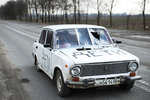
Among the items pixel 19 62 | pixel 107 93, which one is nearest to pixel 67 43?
pixel 107 93

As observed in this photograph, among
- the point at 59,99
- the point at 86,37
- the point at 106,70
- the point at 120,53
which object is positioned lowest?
the point at 59,99

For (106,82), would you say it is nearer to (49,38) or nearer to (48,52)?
(48,52)

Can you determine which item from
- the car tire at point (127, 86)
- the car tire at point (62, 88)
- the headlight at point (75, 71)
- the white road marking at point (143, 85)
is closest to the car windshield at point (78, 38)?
the car tire at point (62, 88)

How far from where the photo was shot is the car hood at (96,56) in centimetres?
457

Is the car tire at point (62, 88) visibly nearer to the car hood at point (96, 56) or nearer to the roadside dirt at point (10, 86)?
the car hood at point (96, 56)

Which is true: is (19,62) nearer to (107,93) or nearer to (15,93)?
(15,93)

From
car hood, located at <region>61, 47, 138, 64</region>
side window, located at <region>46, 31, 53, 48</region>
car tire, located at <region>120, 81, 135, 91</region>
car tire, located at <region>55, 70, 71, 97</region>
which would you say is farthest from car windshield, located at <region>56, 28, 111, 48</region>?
car tire, located at <region>120, 81, 135, 91</region>

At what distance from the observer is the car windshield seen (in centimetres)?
561

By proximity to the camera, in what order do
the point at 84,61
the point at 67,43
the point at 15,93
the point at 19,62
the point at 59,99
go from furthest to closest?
the point at 19,62
the point at 67,43
the point at 15,93
the point at 59,99
the point at 84,61

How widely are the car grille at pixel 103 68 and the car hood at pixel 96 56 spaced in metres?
0.09

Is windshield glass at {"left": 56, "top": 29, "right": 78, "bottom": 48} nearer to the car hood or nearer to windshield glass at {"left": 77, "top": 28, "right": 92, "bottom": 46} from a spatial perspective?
windshield glass at {"left": 77, "top": 28, "right": 92, "bottom": 46}

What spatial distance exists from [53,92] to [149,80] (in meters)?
2.89

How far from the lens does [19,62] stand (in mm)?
9328

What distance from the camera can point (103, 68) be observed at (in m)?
4.64
